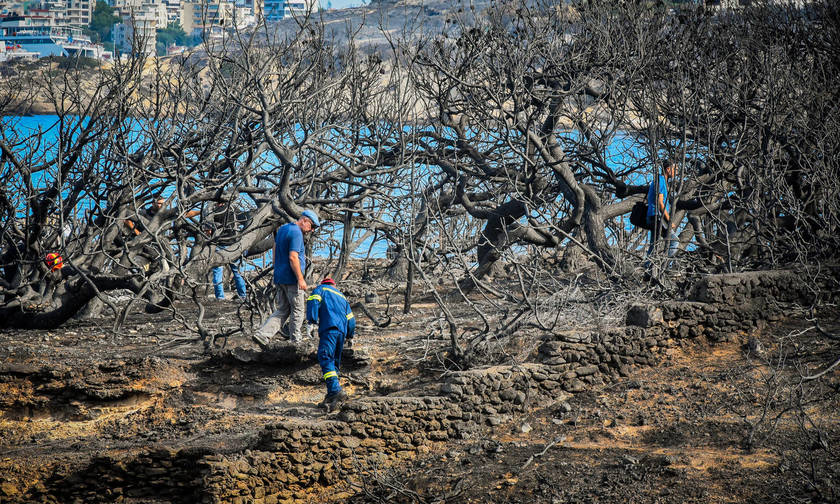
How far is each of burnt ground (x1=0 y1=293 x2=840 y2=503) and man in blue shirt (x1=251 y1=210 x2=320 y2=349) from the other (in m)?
0.45

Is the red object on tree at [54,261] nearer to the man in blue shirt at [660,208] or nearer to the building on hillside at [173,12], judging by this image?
the man in blue shirt at [660,208]

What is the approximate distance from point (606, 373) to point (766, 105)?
5.36m

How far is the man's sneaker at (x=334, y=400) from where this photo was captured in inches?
323

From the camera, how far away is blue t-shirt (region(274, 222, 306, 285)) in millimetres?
9055

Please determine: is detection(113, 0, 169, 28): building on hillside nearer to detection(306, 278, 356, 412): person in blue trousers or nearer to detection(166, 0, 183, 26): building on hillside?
detection(166, 0, 183, 26): building on hillside

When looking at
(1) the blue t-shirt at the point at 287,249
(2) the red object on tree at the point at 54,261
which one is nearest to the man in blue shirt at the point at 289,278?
(1) the blue t-shirt at the point at 287,249

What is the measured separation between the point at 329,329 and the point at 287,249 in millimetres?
1204

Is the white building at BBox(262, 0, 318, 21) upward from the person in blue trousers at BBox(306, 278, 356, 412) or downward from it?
upward

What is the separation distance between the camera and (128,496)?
7086 millimetres

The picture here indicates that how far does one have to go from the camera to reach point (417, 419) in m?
7.70

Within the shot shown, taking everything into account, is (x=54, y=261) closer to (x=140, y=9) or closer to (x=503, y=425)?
(x=140, y=9)

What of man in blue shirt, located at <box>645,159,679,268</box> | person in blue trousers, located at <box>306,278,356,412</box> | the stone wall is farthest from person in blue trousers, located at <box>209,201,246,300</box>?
man in blue shirt, located at <box>645,159,679,268</box>

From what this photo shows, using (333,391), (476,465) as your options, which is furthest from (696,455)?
(333,391)

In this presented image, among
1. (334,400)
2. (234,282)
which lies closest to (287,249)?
(334,400)
